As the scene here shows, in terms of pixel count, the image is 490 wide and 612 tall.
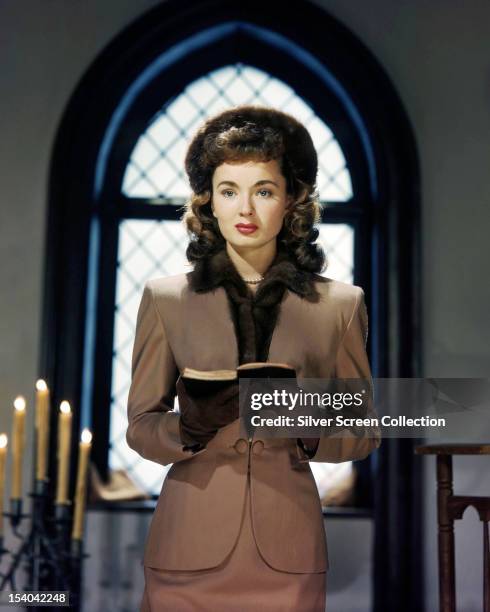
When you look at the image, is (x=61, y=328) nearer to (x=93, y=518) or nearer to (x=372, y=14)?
(x=93, y=518)

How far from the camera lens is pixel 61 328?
8.78 ft

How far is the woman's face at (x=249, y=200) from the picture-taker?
1490 mm

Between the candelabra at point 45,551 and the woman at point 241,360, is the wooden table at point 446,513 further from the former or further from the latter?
the candelabra at point 45,551

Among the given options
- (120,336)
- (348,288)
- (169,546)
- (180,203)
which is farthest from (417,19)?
(169,546)

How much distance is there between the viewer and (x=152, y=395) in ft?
4.80

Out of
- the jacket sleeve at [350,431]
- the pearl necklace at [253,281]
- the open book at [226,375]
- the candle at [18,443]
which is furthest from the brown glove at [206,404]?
the candle at [18,443]

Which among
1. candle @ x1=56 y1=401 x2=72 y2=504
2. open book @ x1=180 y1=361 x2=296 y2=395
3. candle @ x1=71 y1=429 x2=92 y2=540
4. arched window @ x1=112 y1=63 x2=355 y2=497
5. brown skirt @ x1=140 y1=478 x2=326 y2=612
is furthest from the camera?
arched window @ x1=112 y1=63 x2=355 y2=497

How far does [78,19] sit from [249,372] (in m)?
1.98

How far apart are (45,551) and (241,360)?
121 centimetres

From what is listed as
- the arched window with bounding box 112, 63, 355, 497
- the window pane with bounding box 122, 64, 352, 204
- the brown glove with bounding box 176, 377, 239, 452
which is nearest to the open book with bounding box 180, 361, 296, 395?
Result: the brown glove with bounding box 176, 377, 239, 452

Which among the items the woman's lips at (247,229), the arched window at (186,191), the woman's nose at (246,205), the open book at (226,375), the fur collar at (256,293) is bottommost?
the open book at (226,375)

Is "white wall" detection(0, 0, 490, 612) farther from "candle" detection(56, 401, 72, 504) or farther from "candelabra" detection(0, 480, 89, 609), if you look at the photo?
"candle" detection(56, 401, 72, 504)

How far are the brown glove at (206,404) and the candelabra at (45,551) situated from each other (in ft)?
3.09

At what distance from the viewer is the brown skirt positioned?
1359 mm
